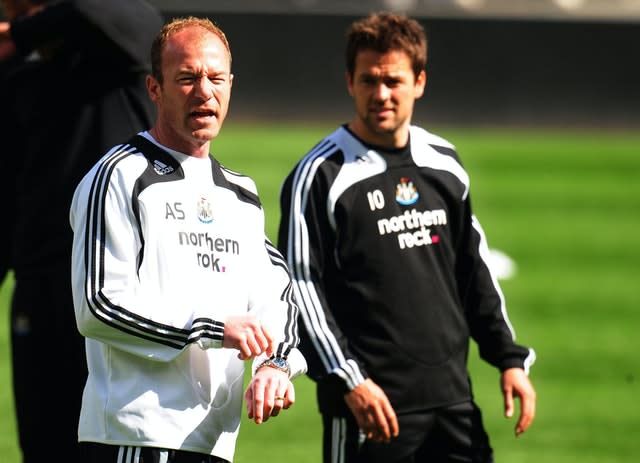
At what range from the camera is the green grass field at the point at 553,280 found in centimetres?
786

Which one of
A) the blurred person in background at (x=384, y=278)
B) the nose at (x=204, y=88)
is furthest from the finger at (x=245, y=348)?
the blurred person in background at (x=384, y=278)

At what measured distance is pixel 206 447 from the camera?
351cm

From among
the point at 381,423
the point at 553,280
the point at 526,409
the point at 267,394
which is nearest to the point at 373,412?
the point at 381,423

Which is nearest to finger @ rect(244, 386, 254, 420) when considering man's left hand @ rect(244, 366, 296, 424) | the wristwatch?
man's left hand @ rect(244, 366, 296, 424)

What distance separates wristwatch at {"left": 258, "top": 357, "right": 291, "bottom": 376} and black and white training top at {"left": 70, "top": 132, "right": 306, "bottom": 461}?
27 mm

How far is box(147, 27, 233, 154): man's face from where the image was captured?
3.53 metres

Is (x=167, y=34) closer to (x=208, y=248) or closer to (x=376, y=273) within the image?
(x=208, y=248)

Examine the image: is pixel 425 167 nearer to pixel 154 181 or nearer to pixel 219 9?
pixel 154 181

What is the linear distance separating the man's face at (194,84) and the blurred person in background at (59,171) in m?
1.30

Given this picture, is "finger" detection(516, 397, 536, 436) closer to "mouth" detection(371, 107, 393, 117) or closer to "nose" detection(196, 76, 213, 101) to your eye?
"mouth" detection(371, 107, 393, 117)

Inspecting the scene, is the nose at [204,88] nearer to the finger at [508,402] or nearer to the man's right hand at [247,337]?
the man's right hand at [247,337]

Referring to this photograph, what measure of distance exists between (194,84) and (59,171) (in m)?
1.49

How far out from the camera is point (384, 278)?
4.75m

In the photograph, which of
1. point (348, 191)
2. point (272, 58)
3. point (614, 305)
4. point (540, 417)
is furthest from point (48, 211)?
point (272, 58)
